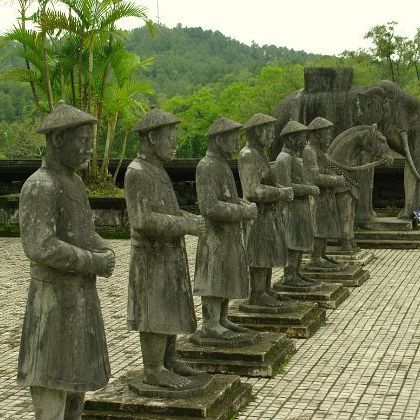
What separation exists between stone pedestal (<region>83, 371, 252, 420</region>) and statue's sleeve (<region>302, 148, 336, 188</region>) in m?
4.75

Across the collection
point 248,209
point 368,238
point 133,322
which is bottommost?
point 368,238

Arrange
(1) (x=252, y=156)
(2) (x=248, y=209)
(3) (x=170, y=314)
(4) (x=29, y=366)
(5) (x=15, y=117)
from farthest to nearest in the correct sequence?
(5) (x=15, y=117), (1) (x=252, y=156), (2) (x=248, y=209), (3) (x=170, y=314), (4) (x=29, y=366)

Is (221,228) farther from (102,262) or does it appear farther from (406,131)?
(406,131)

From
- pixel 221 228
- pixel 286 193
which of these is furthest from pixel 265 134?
pixel 221 228

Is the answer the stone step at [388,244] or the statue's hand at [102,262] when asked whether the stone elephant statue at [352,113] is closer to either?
the stone step at [388,244]


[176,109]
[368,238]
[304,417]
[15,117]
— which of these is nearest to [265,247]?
[304,417]

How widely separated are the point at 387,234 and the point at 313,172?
5484mm

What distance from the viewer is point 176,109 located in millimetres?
57219

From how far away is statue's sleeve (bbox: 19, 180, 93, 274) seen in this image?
475 centimetres

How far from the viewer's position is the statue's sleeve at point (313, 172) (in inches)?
428

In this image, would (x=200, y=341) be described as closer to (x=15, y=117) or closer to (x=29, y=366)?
(x=29, y=366)

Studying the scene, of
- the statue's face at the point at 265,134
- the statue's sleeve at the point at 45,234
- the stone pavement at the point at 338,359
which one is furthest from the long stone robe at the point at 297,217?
the statue's sleeve at the point at 45,234

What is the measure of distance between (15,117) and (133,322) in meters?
64.3

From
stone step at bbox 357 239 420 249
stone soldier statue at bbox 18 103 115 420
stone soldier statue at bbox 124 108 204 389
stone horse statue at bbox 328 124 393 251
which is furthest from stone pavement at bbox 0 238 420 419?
stone step at bbox 357 239 420 249
